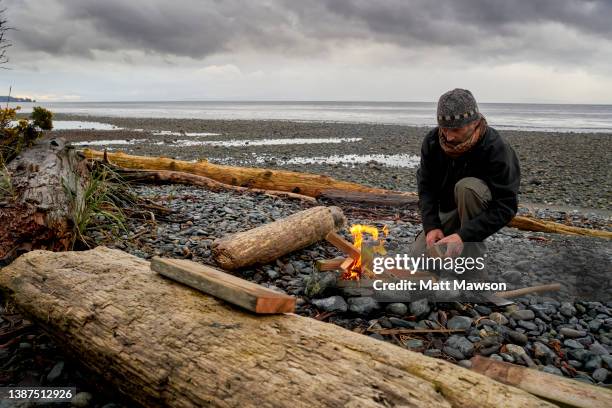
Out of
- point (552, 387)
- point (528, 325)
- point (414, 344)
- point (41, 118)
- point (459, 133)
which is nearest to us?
point (552, 387)

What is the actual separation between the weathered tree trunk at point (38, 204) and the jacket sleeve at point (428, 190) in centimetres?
373

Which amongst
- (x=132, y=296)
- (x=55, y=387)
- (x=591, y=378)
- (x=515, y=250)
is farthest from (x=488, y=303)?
(x=55, y=387)

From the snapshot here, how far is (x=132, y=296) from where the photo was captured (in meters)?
2.90

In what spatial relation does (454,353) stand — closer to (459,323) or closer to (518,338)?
(459,323)

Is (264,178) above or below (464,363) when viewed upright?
above

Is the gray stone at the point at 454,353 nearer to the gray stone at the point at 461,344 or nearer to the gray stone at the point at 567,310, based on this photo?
the gray stone at the point at 461,344

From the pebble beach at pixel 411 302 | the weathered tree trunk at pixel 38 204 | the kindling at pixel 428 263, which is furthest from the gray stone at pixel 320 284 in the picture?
the weathered tree trunk at pixel 38 204

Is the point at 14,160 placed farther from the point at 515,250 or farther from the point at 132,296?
the point at 515,250

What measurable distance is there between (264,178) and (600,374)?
7.18 metres

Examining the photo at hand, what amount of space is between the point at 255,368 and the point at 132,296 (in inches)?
45.1

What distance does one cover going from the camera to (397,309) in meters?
4.06

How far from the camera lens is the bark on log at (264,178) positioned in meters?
9.27

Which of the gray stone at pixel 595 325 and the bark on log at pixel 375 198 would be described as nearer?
the gray stone at pixel 595 325

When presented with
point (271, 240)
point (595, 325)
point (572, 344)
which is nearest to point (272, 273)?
point (271, 240)
